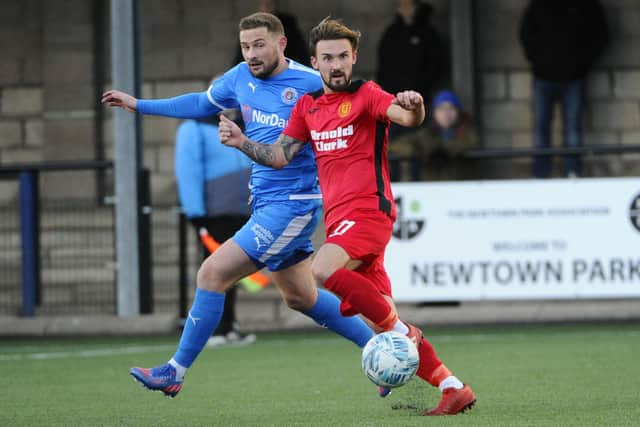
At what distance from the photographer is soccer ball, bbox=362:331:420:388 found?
618cm

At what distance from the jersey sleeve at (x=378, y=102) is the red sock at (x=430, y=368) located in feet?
3.42

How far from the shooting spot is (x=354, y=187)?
6.64 meters

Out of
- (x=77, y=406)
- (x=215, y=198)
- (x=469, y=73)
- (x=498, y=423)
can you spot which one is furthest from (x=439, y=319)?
(x=498, y=423)

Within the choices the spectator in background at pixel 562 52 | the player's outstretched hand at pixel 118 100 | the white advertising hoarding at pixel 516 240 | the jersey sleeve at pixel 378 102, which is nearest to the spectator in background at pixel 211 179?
→ the white advertising hoarding at pixel 516 240

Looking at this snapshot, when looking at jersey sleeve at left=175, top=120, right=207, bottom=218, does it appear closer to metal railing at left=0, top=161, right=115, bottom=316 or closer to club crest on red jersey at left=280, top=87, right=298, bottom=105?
metal railing at left=0, top=161, right=115, bottom=316

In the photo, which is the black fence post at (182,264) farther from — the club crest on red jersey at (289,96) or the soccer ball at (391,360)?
the soccer ball at (391,360)

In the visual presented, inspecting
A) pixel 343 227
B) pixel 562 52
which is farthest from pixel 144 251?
pixel 343 227

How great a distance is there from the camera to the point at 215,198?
11.3 meters

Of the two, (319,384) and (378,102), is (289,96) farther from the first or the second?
(319,384)

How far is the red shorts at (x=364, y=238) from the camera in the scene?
653cm

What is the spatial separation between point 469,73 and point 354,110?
30.4 ft

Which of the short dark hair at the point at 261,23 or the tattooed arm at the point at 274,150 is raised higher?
the short dark hair at the point at 261,23

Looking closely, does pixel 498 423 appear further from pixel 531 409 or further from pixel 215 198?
pixel 215 198

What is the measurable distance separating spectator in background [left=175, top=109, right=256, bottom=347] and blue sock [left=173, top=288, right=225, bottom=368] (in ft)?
12.1
